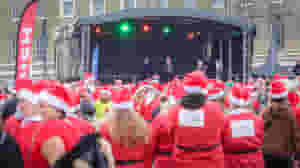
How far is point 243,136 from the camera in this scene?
5199 millimetres

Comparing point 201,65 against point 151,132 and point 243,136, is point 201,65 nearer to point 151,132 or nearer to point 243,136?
point 243,136

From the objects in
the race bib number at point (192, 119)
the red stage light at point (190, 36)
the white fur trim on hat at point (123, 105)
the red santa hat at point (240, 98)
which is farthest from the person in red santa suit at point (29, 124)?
the red stage light at point (190, 36)

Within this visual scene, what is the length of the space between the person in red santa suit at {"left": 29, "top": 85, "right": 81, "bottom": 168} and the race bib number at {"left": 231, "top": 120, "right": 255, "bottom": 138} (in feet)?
7.32

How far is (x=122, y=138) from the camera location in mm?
4426

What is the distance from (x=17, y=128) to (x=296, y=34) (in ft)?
104

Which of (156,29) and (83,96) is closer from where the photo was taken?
(83,96)

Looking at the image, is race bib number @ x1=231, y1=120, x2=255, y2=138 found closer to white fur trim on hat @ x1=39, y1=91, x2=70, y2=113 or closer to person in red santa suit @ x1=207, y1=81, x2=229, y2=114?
person in red santa suit @ x1=207, y1=81, x2=229, y2=114

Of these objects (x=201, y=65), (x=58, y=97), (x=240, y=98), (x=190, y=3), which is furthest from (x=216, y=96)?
(x=190, y=3)

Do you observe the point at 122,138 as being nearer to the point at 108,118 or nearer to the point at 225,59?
the point at 108,118

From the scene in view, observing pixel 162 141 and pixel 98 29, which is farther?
pixel 98 29

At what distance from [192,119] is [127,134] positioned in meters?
0.67

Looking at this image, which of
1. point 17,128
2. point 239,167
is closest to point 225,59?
point 239,167

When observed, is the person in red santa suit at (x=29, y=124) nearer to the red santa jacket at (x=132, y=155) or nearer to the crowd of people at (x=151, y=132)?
the crowd of people at (x=151, y=132)

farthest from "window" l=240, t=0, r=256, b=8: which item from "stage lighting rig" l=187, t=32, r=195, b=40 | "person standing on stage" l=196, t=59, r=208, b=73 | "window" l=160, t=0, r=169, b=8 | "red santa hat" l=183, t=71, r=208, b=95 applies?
"red santa hat" l=183, t=71, r=208, b=95
